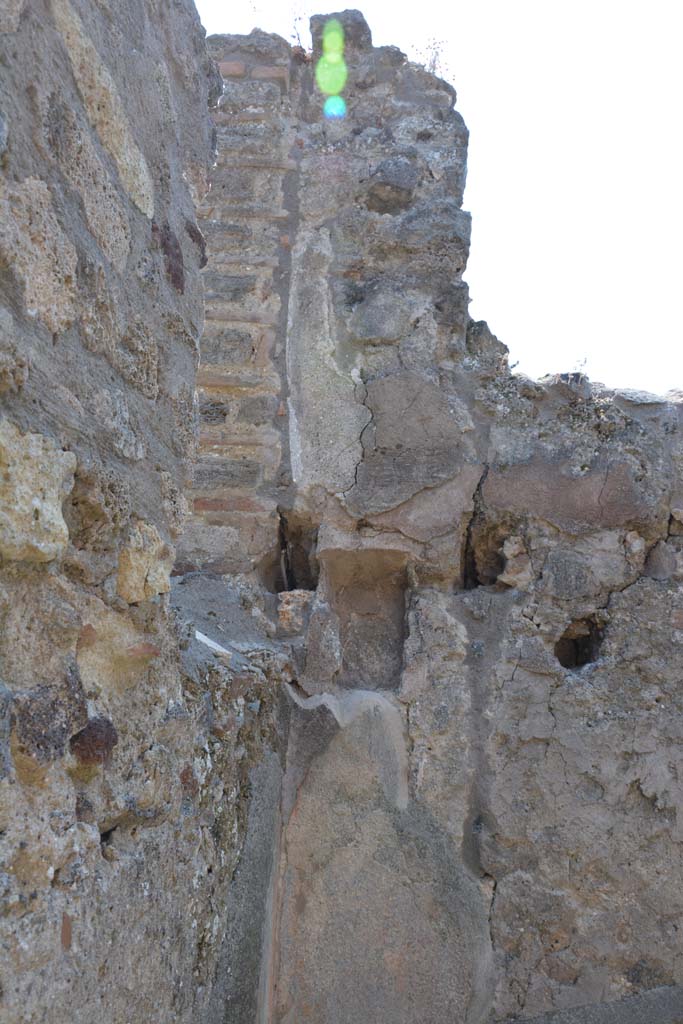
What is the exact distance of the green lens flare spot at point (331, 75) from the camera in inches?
136

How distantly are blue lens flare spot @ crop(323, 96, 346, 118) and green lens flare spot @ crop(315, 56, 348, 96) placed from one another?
0.03 m

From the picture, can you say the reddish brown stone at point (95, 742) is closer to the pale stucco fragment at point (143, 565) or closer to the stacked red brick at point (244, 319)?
the pale stucco fragment at point (143, 565)

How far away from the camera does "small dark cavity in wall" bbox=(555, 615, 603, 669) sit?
2828 millimetres

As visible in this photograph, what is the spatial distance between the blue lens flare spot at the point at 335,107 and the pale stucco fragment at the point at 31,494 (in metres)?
2.58

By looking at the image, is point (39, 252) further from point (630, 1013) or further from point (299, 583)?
point (630, 1013)

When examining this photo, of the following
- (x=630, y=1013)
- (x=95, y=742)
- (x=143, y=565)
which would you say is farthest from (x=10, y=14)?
(x=630, y=1013)

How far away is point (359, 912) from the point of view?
241cm

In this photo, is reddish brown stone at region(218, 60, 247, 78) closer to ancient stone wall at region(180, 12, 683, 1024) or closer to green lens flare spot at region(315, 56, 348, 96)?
ancient stone wall at region(180, 12, 683, 1024)

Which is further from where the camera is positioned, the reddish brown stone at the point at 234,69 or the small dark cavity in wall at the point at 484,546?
the reddish brown stone at the point at 234,69

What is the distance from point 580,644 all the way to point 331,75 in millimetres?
2268

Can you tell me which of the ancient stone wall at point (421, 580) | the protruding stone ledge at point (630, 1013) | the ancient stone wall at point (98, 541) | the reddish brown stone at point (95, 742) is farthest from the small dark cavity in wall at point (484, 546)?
the reddish brown stone at point (95, 742)

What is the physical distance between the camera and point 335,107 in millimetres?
3436

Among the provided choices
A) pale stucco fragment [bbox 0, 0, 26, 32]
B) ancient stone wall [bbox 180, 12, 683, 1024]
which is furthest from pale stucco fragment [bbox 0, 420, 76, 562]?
ancient stone wall [bbox 180, 12, 683, 1024]

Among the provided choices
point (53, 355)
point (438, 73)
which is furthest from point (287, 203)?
point (53, 355)
